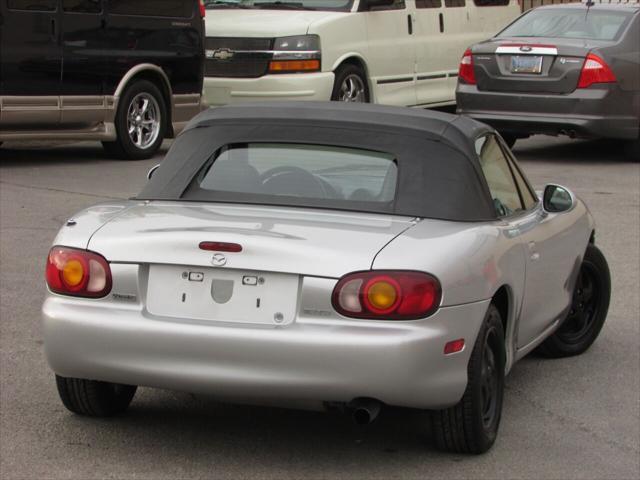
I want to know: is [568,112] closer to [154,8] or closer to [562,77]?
[562,77]

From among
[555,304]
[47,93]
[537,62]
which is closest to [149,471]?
[555,304]

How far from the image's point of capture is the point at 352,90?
1519 centimetres

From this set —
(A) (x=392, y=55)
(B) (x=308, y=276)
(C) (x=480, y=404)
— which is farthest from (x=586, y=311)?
(A) (x=392, y=55)

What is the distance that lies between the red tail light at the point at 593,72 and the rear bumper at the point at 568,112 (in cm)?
8

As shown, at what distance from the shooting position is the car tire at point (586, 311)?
7098mm

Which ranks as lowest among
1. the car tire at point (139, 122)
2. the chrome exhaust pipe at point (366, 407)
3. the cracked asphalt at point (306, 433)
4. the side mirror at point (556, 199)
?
the car tire at point (139, 122)

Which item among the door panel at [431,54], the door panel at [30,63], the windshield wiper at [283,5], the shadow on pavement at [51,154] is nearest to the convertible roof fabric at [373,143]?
the door panel at [30,63]

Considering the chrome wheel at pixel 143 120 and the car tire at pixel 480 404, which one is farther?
the chrome wheel at pixel 143 120

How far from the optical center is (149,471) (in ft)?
16.8

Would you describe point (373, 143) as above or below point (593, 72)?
above

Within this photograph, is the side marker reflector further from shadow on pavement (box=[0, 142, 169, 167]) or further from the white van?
the white van

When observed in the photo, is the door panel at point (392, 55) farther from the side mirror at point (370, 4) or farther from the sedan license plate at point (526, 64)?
the sedan license plate at point (526, 64)

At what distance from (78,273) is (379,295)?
1088 mm

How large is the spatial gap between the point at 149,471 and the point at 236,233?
90cm
